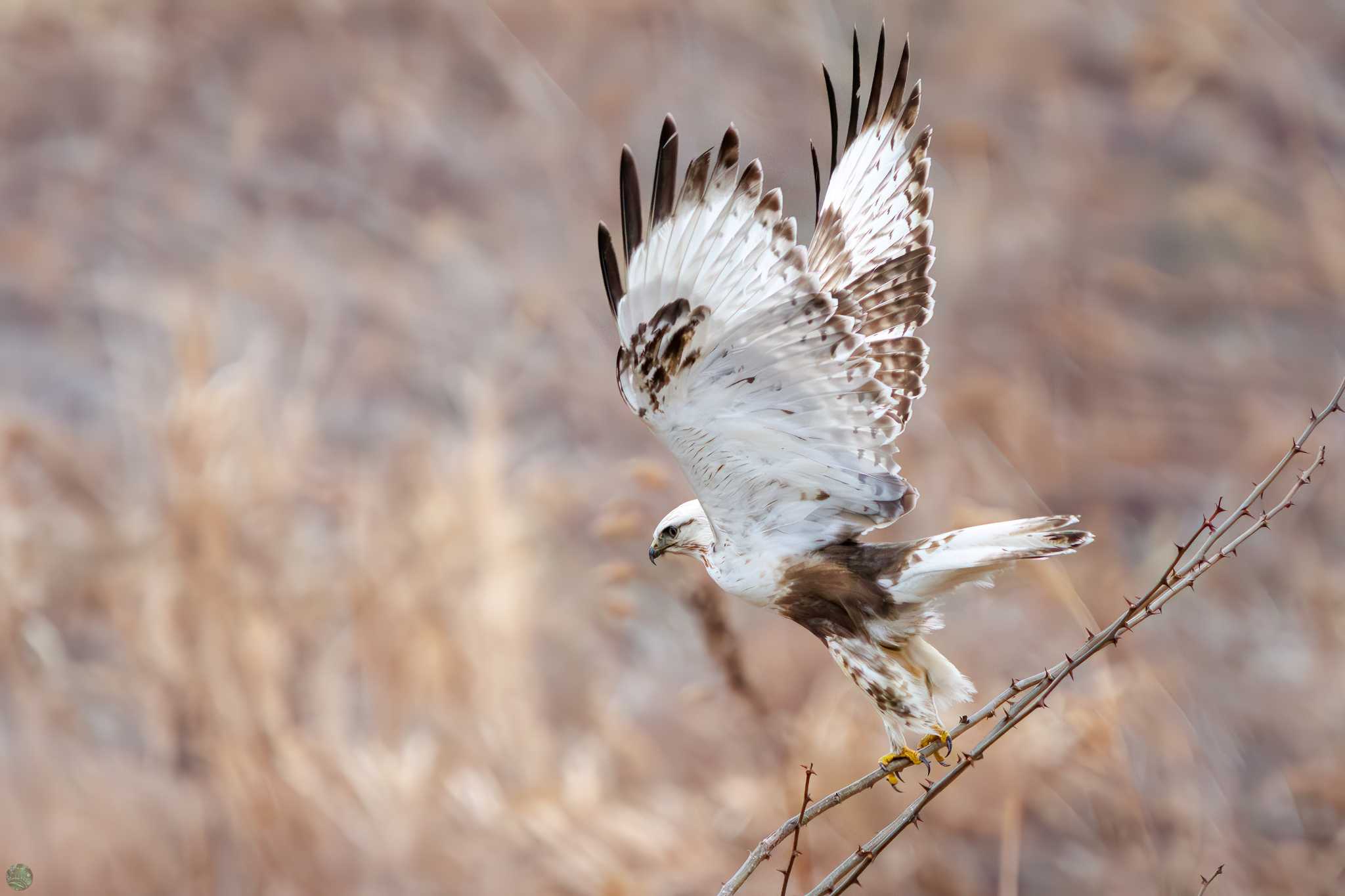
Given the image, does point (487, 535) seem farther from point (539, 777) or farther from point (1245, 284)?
point (1245, 284)

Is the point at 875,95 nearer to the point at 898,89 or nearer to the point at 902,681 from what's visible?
the point at 898,89

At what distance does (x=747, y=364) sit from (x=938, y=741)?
568 mm

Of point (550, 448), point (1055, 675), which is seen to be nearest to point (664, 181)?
point (1055, 675)

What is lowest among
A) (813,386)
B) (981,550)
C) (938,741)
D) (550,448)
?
(938,741)

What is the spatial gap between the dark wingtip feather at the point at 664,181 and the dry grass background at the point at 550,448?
1.57 m

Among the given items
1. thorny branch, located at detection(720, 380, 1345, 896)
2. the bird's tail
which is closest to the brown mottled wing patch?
the bird's tail

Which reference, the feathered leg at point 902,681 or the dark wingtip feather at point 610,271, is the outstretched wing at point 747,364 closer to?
the dark wingtip feather at point 610,271

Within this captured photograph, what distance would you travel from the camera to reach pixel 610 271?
124 centimetres

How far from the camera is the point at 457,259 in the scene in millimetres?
4031

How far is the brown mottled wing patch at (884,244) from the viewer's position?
5.37 ft

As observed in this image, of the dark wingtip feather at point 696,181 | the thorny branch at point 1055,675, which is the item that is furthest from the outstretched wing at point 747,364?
the thorny branch at point 1055,675

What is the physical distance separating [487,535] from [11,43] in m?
2.81

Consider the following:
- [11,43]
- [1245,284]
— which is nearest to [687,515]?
[1245,284]

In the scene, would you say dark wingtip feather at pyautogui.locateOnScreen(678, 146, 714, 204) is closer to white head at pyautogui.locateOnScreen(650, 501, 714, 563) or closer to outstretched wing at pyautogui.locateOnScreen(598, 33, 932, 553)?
outstretched wing at pyautogui.locateOnScreen(598, 33, 932, 553)
